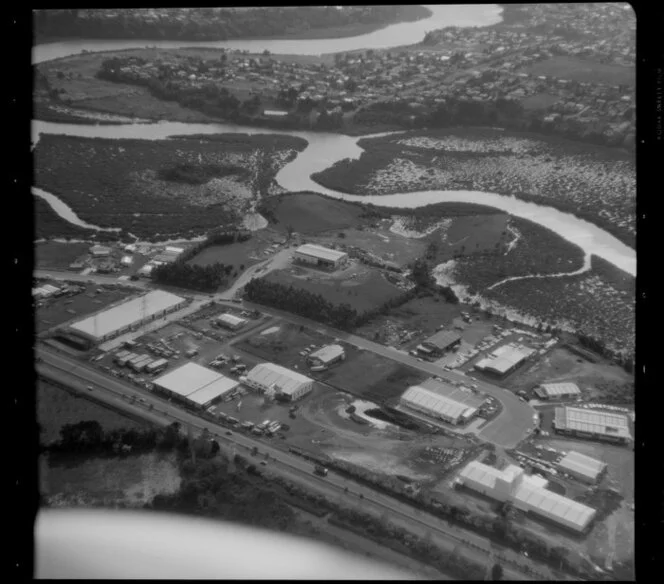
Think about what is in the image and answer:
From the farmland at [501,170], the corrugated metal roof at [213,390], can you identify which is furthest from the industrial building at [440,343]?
the farmland at [501,170]

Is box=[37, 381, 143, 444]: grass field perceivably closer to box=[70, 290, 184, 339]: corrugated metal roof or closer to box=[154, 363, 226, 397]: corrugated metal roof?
box=[154, 363, 226, 397]: corrugated metal roof

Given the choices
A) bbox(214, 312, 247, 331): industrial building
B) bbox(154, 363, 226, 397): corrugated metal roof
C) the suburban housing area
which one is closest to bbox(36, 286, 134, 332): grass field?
the suburban housing area

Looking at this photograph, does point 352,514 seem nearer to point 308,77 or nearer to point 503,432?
point 503,432

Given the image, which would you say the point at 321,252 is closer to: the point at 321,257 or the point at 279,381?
the point at 321,257

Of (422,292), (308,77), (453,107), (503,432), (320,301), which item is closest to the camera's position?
(503,432)

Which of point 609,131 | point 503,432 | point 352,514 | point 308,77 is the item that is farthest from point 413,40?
point 352,514

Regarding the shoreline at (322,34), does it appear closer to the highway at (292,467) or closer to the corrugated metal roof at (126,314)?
the corrugated metal roof at (126,314)

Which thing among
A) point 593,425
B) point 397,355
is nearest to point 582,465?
point 593,425
